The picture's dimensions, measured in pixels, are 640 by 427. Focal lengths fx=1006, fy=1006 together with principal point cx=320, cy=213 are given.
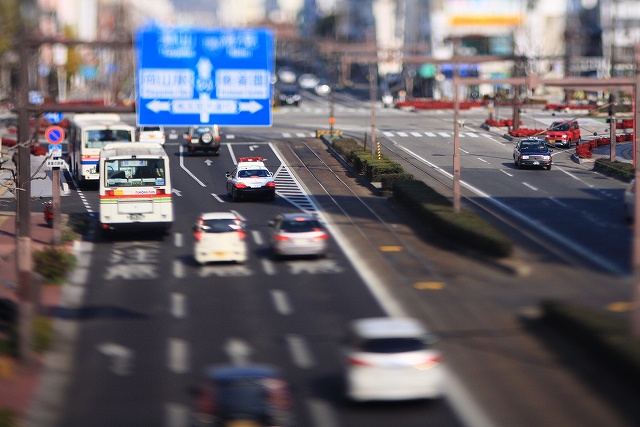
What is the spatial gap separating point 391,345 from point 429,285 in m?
11.3

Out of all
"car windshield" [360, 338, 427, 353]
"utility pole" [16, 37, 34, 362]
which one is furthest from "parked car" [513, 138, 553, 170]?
"car windshield" [360, 338, 427, 353]

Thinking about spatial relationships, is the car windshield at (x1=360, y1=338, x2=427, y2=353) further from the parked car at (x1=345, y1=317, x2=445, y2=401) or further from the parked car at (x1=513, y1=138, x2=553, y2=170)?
the parked car at (x1=513, y1=138, x2=553, y2=170)

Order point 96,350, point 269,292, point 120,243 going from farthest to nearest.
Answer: point 120,243 → point 269,292 → point 96,350

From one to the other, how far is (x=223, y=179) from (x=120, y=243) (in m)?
19.5

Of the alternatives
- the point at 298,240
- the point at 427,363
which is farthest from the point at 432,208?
the point at 427,363

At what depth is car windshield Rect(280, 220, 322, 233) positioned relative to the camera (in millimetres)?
34916

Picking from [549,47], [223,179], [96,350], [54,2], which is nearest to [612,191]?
[223,179]

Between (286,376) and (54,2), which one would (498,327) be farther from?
(54,2)

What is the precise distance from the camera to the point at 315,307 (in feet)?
93.5

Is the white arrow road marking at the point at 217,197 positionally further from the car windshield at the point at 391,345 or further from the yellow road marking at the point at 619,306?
the car windshield at the point at 391,345

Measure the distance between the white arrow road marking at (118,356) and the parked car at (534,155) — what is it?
38.0 m

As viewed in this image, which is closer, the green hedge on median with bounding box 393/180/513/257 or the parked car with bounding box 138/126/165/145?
the green hedge on median with bounding box 393/180/513/257

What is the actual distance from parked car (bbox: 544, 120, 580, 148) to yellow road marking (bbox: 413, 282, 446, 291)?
40.1m

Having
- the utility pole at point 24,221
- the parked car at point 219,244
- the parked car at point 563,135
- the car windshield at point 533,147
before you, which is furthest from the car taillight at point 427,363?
the parked car at point 563,135
